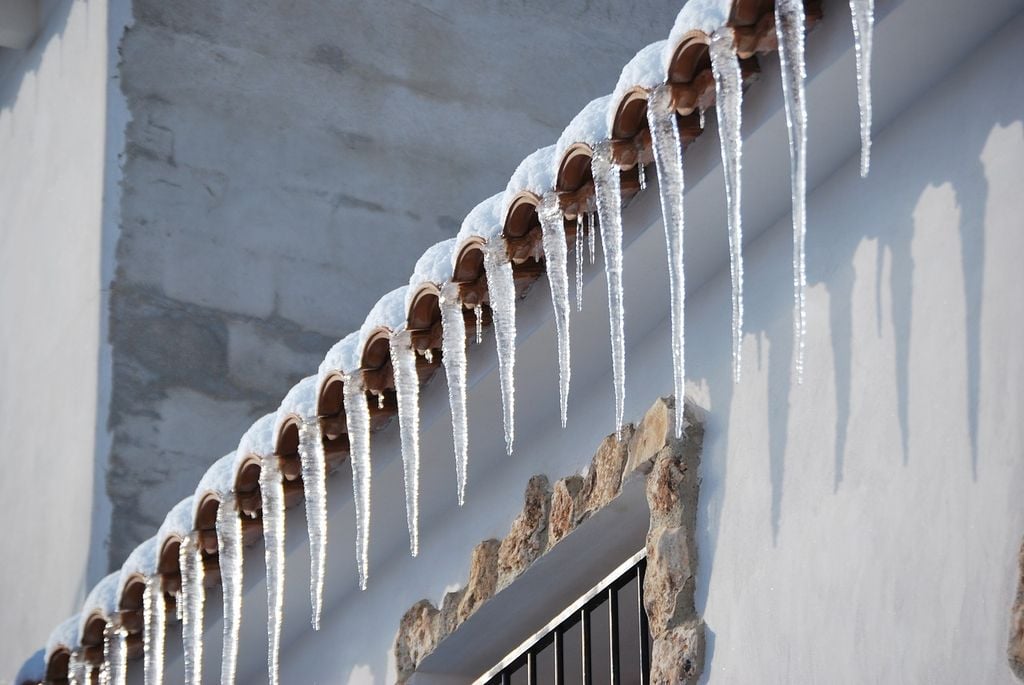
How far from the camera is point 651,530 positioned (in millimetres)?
4211

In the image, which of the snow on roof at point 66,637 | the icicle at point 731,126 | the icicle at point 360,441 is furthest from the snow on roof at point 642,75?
the snow on roof at point 66,637

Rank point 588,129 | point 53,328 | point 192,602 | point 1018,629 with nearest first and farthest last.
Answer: point 1018,629
point 588,129
point 192,602
point 53,328

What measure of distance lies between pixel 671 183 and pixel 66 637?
2.97 meters

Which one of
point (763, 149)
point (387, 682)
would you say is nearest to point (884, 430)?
point (763, 149)

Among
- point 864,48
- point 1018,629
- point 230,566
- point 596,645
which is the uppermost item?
point 230,566

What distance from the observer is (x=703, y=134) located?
153 inches

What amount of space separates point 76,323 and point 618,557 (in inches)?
142

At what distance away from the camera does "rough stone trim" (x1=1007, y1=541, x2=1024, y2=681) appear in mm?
3152

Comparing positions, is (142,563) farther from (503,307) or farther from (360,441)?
(503,307)

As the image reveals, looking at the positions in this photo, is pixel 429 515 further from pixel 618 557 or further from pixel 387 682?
pixel 618 557

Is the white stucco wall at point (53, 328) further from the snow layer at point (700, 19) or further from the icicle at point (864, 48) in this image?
the icicle at point (864, 48)

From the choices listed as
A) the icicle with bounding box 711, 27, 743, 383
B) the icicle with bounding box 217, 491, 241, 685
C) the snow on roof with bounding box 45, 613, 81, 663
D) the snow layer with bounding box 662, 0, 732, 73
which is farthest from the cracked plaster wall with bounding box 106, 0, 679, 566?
the snow layer with bounding box 662, 0, 732, 73

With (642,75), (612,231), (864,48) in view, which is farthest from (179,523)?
(864,48)

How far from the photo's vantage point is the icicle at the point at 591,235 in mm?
4027
